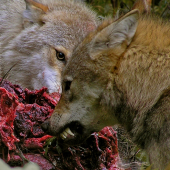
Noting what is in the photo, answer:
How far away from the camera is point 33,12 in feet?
16.3

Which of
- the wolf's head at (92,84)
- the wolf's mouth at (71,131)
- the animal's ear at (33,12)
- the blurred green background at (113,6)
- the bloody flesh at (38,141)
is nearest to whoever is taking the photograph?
the wolf's head at (92,84)

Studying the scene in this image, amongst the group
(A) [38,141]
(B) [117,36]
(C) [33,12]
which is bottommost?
(A) [38,141]

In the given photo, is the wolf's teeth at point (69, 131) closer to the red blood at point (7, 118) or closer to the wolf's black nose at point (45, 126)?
the wolf's black nose at point (45, 126)

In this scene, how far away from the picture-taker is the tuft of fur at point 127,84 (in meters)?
2.84

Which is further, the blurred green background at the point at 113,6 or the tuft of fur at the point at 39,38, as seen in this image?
the blurred green background at the point at 113,6

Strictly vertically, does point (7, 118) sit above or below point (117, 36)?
below

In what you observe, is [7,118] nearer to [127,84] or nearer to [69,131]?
[69,131]

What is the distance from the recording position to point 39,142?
324 centimetres

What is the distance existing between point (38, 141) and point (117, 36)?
4.09ft

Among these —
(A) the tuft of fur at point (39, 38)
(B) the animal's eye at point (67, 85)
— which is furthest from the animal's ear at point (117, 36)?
(A) the tuft of fur at point (39, 38)

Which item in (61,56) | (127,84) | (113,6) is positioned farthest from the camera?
(113,6)

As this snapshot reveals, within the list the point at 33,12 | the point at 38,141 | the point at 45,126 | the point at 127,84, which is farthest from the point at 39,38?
the point at 127,84

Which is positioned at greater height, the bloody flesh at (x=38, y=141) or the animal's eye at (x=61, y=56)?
the animal's eye at (x=61, y=56)

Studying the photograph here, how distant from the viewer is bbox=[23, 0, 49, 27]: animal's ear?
4930 millimetres
